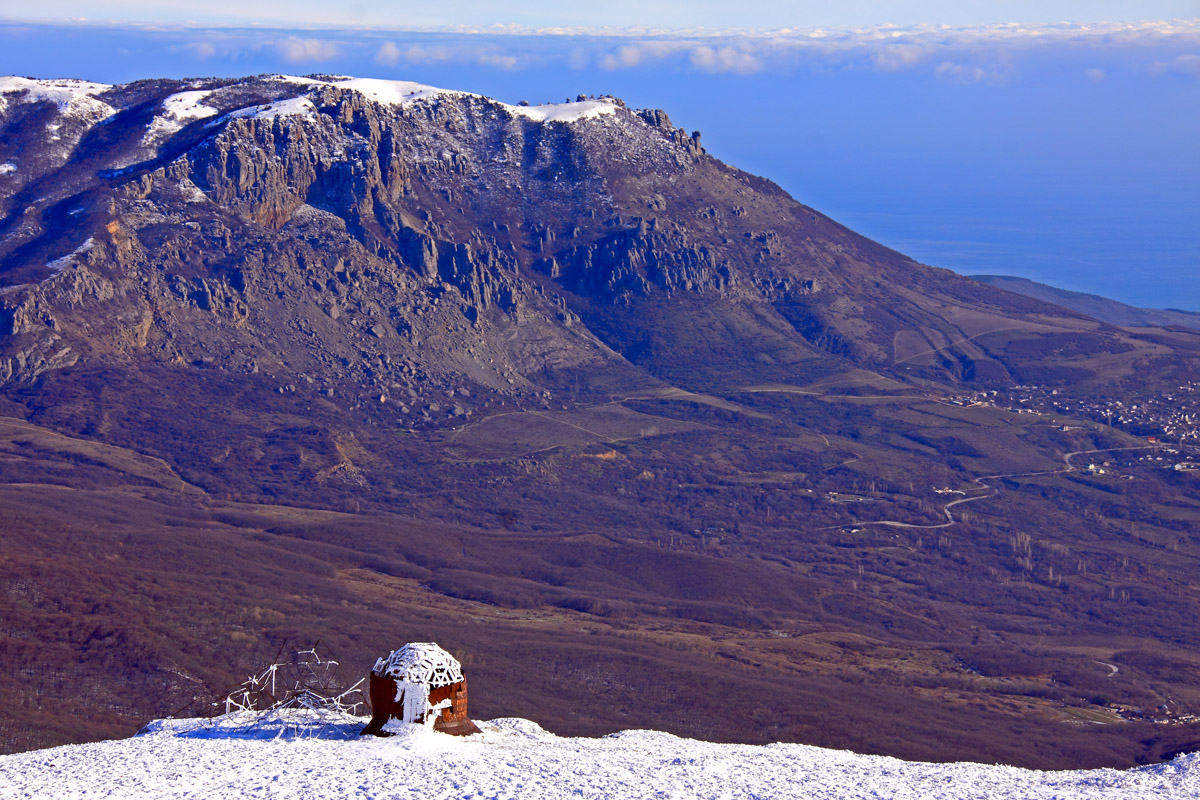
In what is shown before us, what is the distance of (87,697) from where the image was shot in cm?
5559

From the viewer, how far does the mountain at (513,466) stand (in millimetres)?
69250

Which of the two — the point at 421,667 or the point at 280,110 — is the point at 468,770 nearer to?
the point at 421,667

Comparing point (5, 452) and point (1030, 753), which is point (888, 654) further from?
point (5, 452)

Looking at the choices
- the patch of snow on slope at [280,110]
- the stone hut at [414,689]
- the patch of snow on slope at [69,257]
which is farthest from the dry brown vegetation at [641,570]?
the patch of snow on slope at [280,110]

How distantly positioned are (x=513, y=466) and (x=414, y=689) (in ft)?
378

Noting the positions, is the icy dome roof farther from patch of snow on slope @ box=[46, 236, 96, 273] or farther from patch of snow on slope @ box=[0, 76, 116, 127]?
patch of snow on slope @ box=[0, 76, 116, 127]

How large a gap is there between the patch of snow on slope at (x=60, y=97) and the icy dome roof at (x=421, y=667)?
17981 centimetres

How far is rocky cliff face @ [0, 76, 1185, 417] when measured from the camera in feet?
522

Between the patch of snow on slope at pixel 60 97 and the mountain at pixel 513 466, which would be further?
the patch of snow on slope at pixel 60 97

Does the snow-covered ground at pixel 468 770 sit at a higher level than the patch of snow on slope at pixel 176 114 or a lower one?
lower

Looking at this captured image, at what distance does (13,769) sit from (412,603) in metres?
62.7

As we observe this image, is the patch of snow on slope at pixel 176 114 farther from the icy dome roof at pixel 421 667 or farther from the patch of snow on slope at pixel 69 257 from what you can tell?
the icy dome roof at pixel 421 667

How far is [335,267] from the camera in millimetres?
173500

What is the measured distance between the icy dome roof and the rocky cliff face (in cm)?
13126
